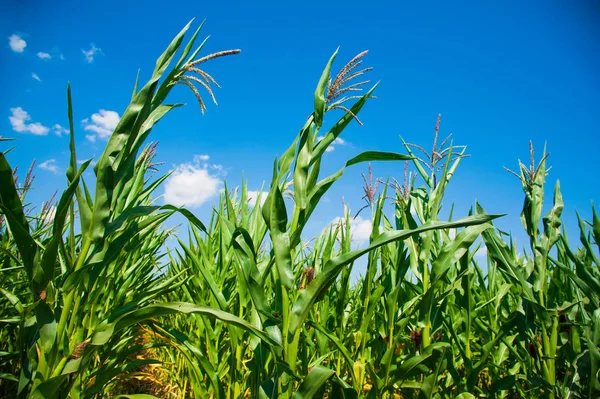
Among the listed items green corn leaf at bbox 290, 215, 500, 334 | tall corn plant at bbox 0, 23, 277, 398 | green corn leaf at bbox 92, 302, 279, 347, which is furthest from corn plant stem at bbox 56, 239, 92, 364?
green corn leaf at bbox 290, 215, 500, 334

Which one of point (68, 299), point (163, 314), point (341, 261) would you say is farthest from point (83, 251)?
point (341, 261)

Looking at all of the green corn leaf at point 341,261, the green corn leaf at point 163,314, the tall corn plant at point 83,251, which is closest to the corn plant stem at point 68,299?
the tall corn plant at point 83,251

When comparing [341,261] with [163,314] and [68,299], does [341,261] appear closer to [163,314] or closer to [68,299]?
[163,314]

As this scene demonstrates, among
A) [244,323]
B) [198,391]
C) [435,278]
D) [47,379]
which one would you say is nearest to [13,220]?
[47,379]

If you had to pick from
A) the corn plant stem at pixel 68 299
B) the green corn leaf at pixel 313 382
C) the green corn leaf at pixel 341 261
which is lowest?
the green corn leaf at pixel 313 382

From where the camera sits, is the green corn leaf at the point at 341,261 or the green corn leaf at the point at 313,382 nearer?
the green corn leaf at the point at 341,261

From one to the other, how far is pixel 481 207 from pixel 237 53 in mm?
1555

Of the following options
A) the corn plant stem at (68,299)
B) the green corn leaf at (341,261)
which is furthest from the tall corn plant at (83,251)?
the green corn leaf at (341,261)

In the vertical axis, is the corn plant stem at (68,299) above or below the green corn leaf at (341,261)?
below

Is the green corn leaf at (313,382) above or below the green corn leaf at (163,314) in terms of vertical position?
below

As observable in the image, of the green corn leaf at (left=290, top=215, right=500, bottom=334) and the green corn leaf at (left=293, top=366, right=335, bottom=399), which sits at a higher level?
the green corn leaf at (left=290, top=215, right=500, bottom=334)

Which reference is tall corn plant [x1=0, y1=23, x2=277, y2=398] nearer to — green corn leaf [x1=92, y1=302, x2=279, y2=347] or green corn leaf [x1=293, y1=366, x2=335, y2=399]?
green corn leaf [x1=92, y1=302, x2=279, y2=347]

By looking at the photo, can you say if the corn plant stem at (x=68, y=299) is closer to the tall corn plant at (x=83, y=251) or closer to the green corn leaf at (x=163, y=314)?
the tall corn plant at (x=83, y=251)

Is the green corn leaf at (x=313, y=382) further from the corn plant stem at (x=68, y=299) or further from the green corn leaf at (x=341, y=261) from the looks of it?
the corn plant stem at (x=68, y=299)
